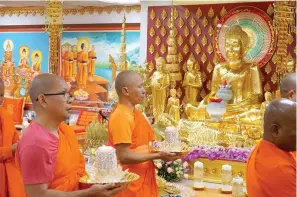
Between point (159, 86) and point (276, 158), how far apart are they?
6.04 m

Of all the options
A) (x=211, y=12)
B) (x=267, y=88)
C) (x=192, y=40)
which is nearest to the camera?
(x=267, y=88)

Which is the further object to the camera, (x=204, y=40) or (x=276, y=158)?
(x=204, y=40)

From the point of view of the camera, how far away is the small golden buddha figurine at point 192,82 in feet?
27.6

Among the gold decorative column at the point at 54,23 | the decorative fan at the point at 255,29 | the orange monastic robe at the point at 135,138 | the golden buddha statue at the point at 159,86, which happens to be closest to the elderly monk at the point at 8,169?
the orange monastic robe at the point at 135,138

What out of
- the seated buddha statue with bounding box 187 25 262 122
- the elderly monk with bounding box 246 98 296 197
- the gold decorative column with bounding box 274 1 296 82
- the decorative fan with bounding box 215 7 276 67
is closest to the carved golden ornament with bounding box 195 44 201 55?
the decorative fan with bounding box 215 7 276 67

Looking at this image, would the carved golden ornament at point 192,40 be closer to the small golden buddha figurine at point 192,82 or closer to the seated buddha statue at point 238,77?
the small golden buddha figurine at point 192,82

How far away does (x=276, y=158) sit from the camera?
2.20m

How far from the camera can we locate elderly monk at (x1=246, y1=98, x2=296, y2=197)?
2.17 meters

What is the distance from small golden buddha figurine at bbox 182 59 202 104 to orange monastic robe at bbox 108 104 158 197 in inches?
201

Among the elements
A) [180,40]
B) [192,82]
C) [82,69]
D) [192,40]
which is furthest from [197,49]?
[82,69]

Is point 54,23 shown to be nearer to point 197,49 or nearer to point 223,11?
point 197,49

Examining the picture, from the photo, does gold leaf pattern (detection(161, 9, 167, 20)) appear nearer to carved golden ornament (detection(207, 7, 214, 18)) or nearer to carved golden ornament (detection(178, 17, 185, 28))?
carved golden ornament (detection(178, 17, 185, 28))

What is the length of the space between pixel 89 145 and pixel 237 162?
2138 millimetres

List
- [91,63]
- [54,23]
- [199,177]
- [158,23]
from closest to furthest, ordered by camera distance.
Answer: [199,177], [54,23], [158,23], [91,63]
